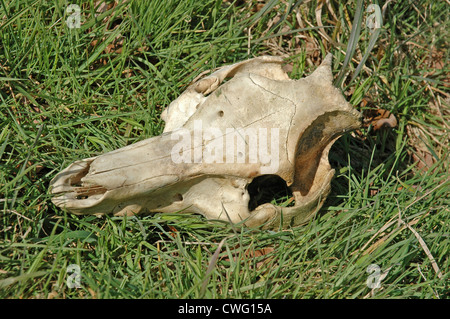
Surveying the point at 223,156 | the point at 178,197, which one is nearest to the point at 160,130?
the point at 178,197

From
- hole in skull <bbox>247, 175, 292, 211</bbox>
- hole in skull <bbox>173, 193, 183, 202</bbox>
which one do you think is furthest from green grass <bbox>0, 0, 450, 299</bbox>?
hole in skull <bbox>247, 175, 292, 211</bbox>

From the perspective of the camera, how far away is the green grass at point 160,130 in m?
2.69

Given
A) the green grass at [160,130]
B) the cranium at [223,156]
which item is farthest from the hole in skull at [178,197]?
the green grass at [160,130]

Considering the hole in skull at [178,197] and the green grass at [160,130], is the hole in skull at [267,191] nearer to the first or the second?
the green grass at [160,130]

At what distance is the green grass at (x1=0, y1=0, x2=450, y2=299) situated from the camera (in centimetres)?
269

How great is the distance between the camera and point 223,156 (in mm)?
2758

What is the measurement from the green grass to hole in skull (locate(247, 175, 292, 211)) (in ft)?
0.92

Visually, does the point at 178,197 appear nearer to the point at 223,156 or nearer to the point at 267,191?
the point at 223,156

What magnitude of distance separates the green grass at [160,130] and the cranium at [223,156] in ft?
0.42

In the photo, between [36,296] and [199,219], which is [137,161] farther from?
[36,296]

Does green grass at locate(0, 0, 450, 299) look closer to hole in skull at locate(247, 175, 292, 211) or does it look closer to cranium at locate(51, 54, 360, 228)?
cranium at locate(51, 54, 360, 228)

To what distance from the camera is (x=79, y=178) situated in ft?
9.34

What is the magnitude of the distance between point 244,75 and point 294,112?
1.12 ft
